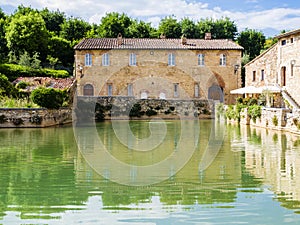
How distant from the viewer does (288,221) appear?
6.53m

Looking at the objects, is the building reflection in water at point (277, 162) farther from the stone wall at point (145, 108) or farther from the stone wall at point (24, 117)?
the stone wall at point (145, 108)

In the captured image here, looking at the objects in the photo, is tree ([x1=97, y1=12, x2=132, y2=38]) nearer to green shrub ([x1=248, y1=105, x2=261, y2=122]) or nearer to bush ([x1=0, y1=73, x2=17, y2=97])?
bush ([x1=0, y1=73, x2=17, y2=97])

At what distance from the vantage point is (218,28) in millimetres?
50375

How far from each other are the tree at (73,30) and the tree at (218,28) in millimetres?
13218

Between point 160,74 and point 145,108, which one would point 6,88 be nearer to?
point 145,108

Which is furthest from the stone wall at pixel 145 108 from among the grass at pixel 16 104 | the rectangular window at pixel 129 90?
the grass at pixel 16 104

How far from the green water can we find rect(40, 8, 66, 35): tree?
3938 centimetres

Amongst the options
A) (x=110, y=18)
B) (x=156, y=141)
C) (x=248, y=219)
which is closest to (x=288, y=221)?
(x=248, y=219)

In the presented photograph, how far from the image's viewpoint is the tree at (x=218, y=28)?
163 ft

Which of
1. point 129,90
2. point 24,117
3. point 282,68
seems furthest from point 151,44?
point 24,117

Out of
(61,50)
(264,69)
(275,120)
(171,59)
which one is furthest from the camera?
(61,50)

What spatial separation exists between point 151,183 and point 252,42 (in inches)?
1722

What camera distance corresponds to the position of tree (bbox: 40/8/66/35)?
5378 centimetres

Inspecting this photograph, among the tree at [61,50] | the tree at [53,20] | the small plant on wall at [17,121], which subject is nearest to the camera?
the small plant on wall at [17,121]
